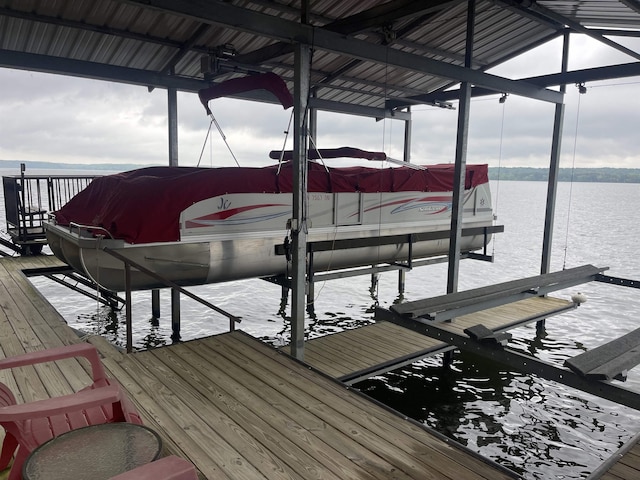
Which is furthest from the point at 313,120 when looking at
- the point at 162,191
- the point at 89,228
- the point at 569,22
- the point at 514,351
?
the point at 514,351

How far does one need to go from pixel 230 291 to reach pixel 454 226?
8.79 m

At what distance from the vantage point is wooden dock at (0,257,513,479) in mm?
2863

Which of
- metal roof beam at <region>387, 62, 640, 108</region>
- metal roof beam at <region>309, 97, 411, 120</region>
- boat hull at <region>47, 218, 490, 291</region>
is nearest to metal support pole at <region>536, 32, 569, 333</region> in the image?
metal roof beam at <region>387, 62, 640, 108</region>

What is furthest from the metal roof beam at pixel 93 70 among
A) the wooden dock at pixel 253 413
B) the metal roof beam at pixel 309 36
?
the wooden dock at pixel 253 413

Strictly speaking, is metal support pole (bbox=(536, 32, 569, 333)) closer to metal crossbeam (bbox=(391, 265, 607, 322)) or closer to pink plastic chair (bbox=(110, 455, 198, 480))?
metal crossbeam (bbox=(391, 265, 607, 322))

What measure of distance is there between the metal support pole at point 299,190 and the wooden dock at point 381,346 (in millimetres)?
951

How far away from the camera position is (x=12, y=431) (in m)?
2.04

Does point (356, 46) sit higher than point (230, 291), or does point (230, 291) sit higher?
point (356, 46)

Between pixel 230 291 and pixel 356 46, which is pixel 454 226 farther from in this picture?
pixel 230 291

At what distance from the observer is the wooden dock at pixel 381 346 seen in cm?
599

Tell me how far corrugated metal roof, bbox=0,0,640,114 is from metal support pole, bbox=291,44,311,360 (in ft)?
1.11

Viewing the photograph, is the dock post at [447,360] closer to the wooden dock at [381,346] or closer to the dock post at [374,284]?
the wooden dock at [381,346]

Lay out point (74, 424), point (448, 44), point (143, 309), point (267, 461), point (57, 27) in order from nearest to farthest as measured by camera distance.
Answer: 1. point (74, 424)
2. point (267, 461)
3. point (57, 27)
4. point (448, 44)
5. point (143, 309)

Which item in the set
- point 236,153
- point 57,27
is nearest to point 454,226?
point 236,153
